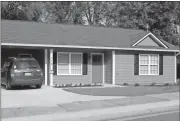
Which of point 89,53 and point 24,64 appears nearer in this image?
point 24,64

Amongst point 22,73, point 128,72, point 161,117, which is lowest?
point 161,117

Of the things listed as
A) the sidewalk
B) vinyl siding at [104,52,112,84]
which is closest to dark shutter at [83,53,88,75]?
vinyl siding at [104,52,112,84]

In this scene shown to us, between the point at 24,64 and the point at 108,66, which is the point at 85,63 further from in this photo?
the point at 24,64

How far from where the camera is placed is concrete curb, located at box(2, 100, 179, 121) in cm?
894

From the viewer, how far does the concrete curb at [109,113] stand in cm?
894

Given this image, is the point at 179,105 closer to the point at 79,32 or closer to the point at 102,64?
the point at 102,64

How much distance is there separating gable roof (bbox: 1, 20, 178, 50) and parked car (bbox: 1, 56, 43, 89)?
74.0 inches

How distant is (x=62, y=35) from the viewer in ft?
67.4

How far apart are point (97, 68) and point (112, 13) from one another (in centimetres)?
2048

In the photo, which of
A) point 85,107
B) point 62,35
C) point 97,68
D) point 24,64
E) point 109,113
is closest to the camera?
point 109,113

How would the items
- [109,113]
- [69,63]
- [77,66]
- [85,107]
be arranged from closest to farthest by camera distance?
[109,113]
[85,107]
[69,63]
[77,66]

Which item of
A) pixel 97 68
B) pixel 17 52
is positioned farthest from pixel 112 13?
pixel 17 52

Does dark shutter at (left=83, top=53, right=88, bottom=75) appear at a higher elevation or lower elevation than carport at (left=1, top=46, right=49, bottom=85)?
lower

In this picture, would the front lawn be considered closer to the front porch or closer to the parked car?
the parked car
